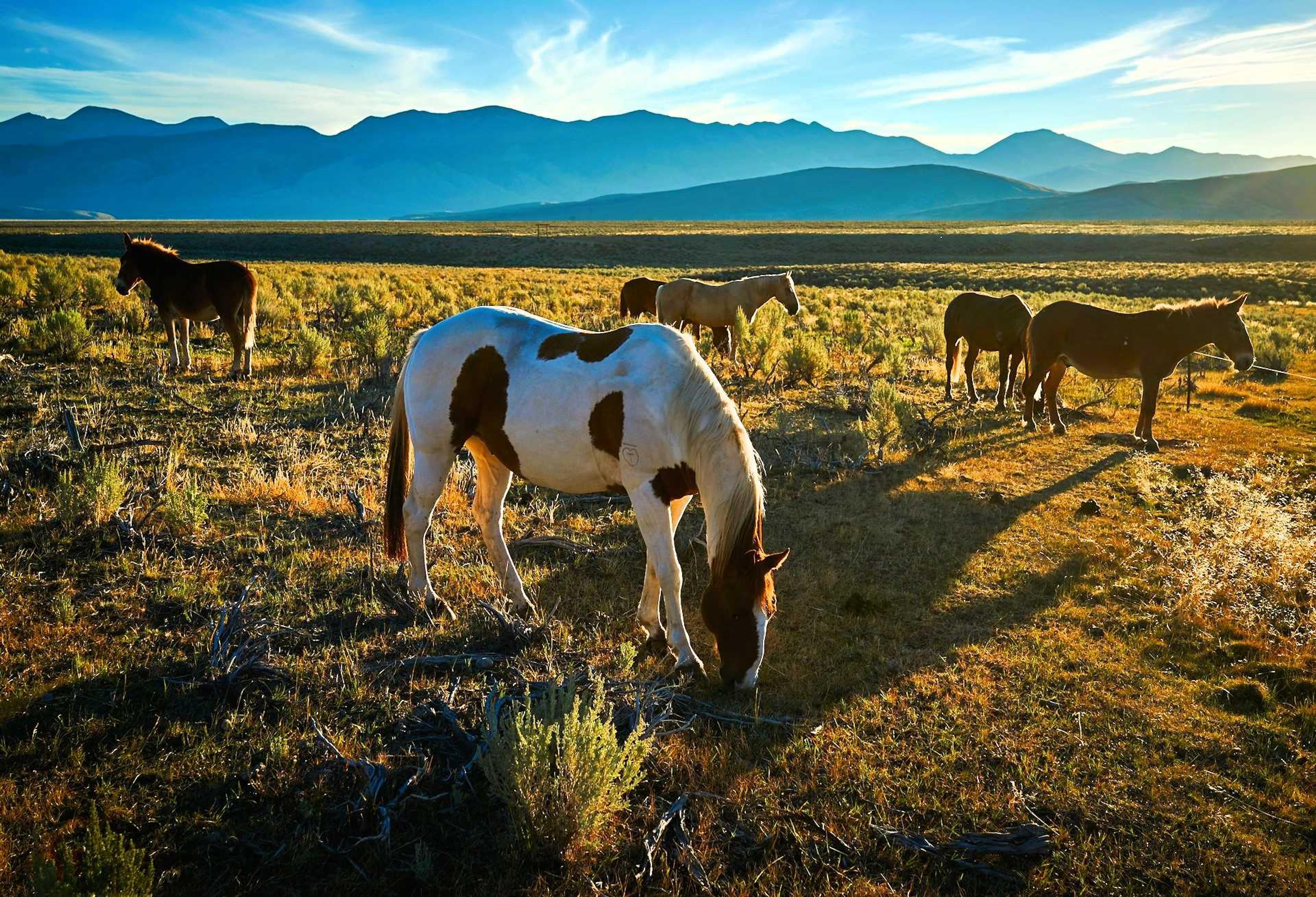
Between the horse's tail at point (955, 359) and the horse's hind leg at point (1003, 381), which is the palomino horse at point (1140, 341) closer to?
the horse's hind leg at point (1003, 381)

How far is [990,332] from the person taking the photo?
38.4 ft

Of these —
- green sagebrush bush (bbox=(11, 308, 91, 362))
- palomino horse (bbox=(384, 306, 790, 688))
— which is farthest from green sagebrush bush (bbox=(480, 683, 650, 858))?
green sagebrush bush (bbox=(11, 308, 91, 362))

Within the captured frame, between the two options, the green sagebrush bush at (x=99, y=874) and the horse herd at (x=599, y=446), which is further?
the horse herd at (x=599, y=446)

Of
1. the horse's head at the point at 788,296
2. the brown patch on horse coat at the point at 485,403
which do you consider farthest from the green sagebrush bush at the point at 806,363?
the brown patch on horse coat at the point at 485,403

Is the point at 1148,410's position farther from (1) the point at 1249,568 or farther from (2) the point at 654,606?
(2) the point at 654,606

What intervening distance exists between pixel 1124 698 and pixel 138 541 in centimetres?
698

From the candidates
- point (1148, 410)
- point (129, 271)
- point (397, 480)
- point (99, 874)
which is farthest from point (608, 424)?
point (129, 271)

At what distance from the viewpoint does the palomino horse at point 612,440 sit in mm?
3900

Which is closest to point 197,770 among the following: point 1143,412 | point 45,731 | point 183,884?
point 183,884

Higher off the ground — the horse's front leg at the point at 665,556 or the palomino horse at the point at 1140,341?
the palomino horse at the point at 1140,341

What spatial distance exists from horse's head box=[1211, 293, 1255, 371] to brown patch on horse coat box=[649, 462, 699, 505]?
369 inches

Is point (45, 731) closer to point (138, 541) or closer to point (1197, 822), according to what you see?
point (138, 541)

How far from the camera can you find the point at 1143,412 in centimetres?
944

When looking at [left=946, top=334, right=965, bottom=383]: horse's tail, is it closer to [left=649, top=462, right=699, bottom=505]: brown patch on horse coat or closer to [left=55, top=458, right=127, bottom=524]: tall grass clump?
[left=649, top=462, right=699, bottom=505]: brown patch on horse coat
